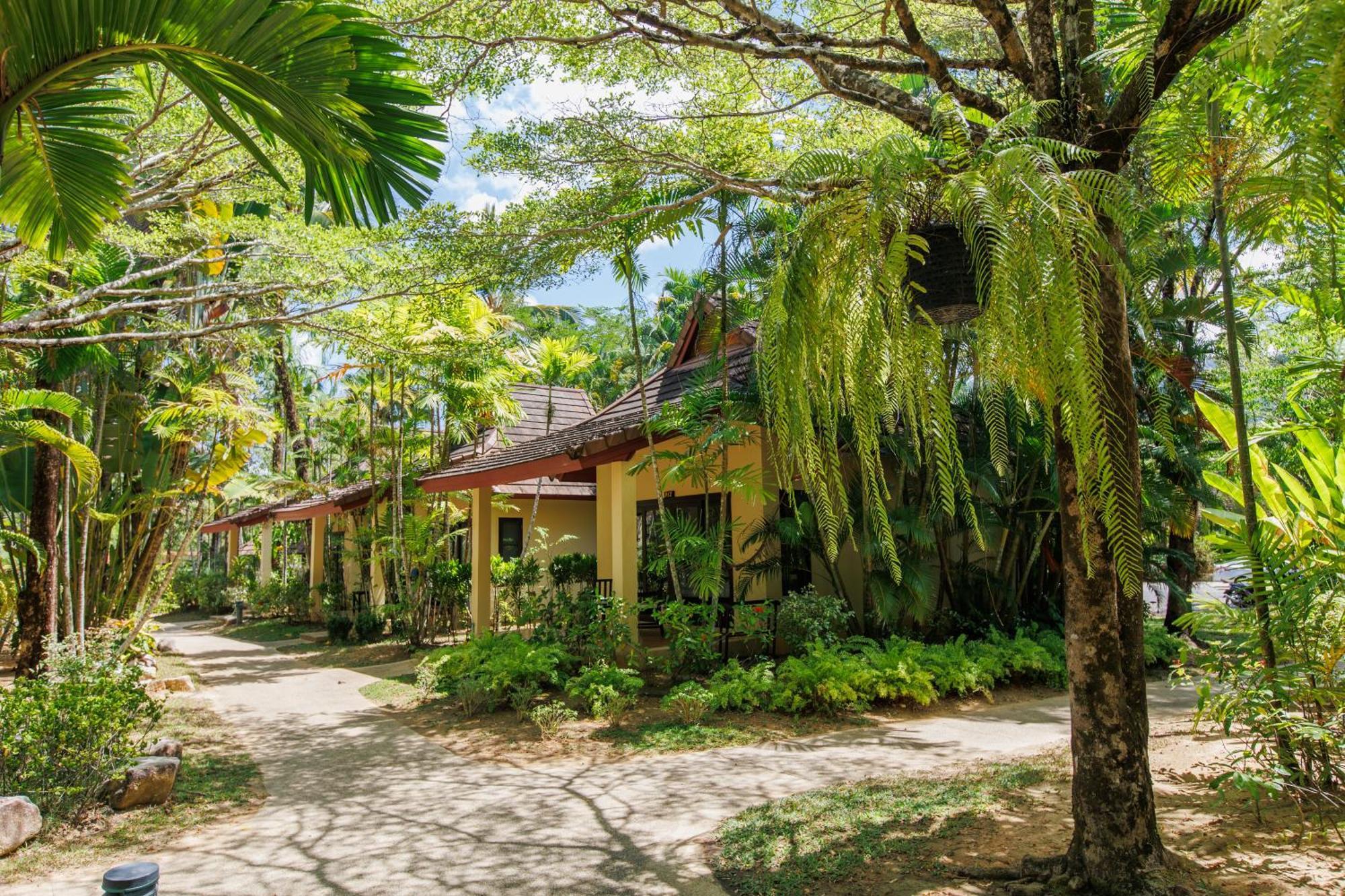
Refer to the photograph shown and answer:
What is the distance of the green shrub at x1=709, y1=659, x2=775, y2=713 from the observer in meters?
8.56

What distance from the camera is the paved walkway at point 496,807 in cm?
462

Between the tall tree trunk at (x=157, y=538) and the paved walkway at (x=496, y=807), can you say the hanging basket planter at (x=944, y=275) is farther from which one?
the tall tree trunk at (x=157, y=538)

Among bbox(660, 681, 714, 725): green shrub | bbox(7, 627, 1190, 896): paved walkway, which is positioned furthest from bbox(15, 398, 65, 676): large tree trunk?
bbox(660, 681, 714, 725): green shrub

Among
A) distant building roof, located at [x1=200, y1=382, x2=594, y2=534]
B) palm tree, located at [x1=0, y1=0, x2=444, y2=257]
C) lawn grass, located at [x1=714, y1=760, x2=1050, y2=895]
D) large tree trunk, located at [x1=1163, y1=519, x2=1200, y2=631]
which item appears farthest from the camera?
distant building roof, located at [x1=200, y1=382, x2=594, y2=534]

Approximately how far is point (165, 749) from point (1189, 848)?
7194 millimetres

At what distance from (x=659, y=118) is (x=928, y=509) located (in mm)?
6184

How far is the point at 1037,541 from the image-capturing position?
11.2 metres

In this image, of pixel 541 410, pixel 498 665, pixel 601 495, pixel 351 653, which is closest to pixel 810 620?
pixel 498 665

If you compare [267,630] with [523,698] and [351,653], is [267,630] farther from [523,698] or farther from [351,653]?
[523,698]

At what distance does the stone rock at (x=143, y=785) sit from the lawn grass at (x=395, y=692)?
3846 millimetres

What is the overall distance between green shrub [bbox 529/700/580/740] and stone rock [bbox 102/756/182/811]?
306cm

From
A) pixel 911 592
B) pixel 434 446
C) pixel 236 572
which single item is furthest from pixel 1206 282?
pixel 236 572

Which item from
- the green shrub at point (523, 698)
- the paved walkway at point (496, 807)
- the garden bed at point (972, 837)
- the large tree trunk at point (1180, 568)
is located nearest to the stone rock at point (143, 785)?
the paved walkway at point (496, 807)

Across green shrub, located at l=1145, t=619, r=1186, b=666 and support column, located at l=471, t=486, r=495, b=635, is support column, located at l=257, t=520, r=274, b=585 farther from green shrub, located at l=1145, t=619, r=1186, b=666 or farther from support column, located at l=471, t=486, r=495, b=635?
green shrub, located at l=1145, t=619, r=1186, b=666
